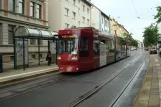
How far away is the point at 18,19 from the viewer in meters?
31.5

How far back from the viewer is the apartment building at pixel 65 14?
4588cm

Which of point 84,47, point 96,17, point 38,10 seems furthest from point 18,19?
point 96,17

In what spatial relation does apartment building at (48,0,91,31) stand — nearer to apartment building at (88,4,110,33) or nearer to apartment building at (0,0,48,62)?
apartment building at (0,0,48,62)

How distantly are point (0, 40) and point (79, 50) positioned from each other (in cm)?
1425

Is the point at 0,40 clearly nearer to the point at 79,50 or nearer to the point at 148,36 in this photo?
the point at 79,50

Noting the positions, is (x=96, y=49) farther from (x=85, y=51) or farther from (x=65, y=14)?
(x=65, y=14)

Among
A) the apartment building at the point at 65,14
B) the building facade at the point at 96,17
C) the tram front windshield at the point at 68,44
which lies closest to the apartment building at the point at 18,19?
the apartment building at the point at 65,14

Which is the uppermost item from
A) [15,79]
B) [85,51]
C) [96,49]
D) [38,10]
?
[38,10]

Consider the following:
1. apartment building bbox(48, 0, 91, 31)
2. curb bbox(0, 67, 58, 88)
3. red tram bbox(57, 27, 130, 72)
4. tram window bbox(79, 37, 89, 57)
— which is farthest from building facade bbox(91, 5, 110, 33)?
curb bbox(0, 67, 58, 88)

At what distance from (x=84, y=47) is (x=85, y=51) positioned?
0.32 metres

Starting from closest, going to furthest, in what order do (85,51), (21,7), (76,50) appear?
(76,50)
(85,51)
(21,7)

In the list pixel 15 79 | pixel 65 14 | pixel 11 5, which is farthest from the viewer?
pixel 65 14

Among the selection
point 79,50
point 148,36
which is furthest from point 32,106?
point 148,36

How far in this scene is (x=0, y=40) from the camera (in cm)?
2853
